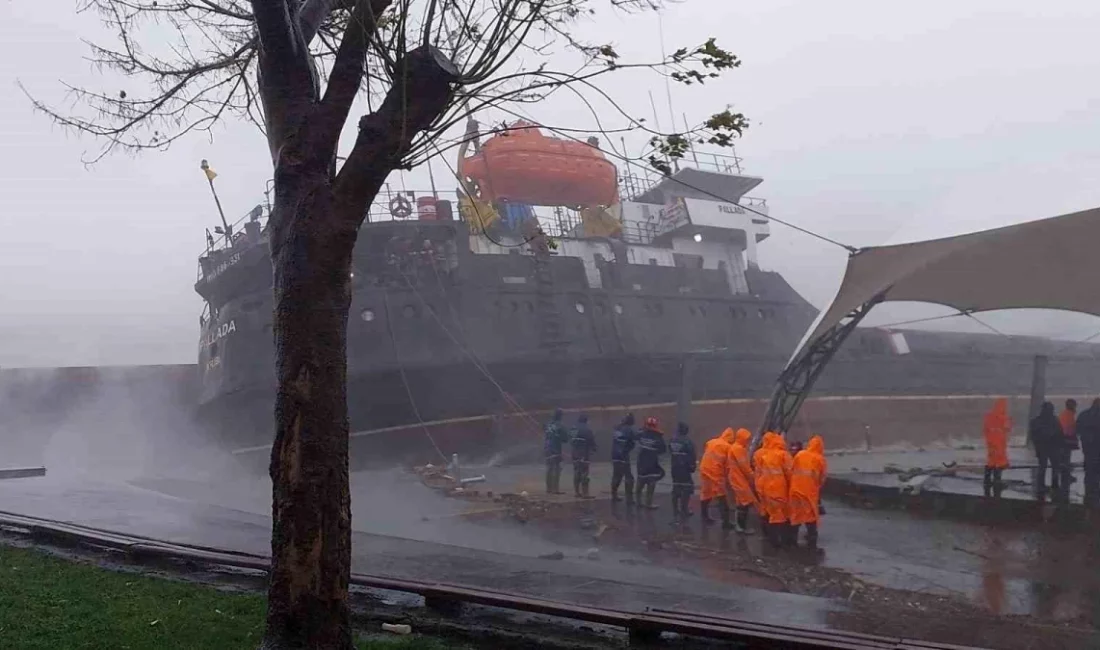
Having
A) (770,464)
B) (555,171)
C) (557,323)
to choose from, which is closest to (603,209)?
(555,171)

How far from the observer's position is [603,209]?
21.4 m

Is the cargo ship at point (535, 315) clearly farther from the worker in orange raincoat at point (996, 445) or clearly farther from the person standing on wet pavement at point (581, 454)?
the worker in orange raincoat at point (996, 445)

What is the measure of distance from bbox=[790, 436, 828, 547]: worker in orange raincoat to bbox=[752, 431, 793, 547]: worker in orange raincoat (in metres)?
0.08

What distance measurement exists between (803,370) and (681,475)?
3532mm

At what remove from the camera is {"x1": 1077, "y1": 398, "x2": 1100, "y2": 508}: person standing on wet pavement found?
10.7 metres

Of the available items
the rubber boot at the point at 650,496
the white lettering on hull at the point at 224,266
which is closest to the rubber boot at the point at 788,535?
the rubber boot at the point at 650,496

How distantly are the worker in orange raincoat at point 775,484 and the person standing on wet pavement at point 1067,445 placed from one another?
4.67m

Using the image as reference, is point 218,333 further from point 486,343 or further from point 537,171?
point 537,171

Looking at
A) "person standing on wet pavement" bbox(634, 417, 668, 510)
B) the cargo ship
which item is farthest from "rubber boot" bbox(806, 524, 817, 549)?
the cargo ship

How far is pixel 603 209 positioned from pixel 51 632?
1826cm

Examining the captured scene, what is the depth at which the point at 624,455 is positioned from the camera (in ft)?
36.9

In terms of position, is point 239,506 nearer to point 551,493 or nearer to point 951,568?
point 551,493

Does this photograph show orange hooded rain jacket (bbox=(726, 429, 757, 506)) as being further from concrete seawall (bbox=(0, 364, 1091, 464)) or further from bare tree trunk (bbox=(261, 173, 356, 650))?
concrete seawall (bbox=(0, 364, 1091, 464))

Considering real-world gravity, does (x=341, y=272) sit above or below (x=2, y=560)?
above
